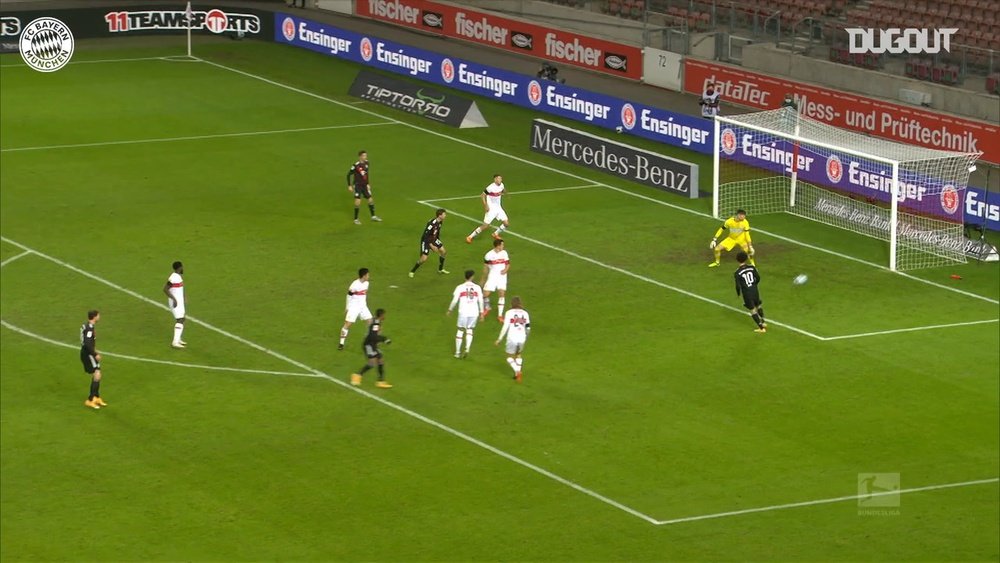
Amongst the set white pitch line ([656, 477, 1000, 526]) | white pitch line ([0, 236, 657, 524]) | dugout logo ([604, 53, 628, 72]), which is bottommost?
white pitch line ([656, 477, 1000, 526])

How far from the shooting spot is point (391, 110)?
63.6 m

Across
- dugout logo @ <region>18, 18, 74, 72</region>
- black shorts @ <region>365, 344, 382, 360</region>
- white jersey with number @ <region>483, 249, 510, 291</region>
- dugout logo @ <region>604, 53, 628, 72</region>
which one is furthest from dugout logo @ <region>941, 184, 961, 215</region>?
dugout logo @ <region>18, 18, 74, 72</region>

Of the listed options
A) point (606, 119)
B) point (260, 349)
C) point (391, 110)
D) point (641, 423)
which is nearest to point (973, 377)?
point (641, 423)

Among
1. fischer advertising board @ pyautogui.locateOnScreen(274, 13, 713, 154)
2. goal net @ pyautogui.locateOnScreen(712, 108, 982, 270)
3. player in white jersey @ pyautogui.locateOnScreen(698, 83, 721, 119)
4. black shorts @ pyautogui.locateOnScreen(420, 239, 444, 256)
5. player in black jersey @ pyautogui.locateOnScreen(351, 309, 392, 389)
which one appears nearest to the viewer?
player in black jersey @ pyautogui.locateOnScreen(351, 309, 392, 389)

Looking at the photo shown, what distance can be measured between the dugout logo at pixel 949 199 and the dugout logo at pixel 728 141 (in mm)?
7707

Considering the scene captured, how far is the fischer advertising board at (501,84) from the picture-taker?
190 ft

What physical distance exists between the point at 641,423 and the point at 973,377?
294 inches

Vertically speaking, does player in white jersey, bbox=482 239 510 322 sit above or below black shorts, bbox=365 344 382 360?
above

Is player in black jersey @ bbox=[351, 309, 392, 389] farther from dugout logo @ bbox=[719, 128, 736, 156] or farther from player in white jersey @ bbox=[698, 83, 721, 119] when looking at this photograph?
player in white jersey @ bbox=[698, 83, 721, 119]

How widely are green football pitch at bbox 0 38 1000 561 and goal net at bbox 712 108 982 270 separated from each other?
93cm

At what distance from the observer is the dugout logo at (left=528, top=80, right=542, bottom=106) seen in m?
62.8

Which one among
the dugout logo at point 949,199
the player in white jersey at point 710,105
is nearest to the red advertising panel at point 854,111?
the player in white jersey at point 710,105

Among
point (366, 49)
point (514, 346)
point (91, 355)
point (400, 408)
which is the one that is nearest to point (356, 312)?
point (400, 408)

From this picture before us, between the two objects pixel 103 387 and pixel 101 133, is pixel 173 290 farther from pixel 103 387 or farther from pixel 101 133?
pixel 101 133
